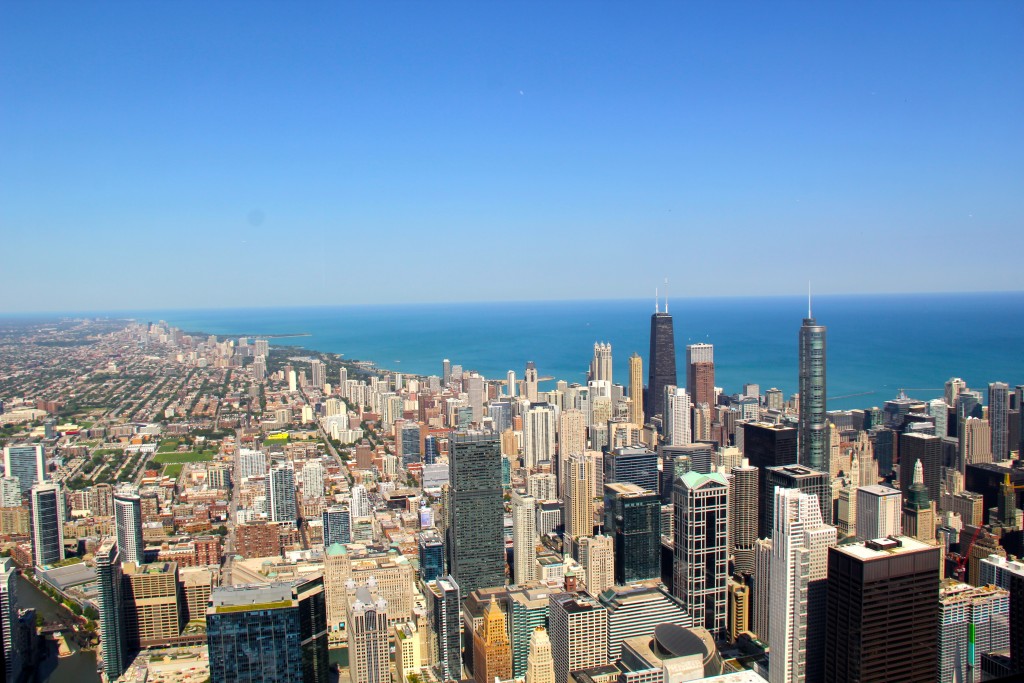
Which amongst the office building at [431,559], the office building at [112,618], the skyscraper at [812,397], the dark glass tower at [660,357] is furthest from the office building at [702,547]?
the dark glass tower at [660,357]

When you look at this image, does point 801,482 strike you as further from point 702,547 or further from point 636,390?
point 636,390

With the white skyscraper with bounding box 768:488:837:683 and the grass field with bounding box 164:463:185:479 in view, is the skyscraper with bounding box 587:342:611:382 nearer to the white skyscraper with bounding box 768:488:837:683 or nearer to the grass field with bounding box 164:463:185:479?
the grass field with bounding box 164:463:185:479

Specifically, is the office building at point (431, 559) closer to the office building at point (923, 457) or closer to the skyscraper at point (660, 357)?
the office building at point (923, 457)

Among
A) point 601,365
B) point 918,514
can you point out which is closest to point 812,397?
point 918,514

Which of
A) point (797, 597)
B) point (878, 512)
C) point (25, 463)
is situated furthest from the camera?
point (25, 463)

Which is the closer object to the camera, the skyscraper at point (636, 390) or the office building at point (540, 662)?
the office building at point (540, 662)

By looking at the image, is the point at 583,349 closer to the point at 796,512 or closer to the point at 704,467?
the point at 704,467

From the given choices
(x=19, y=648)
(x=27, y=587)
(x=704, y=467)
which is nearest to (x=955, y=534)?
(x=704, y=467)
